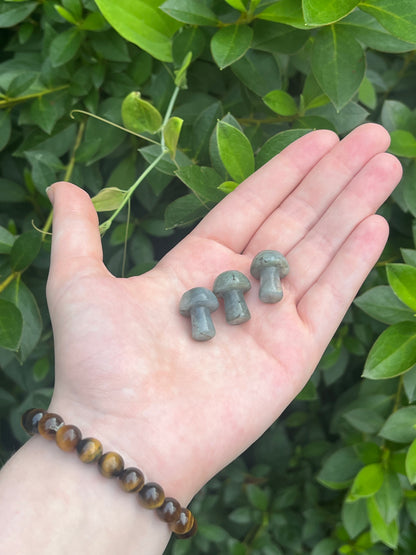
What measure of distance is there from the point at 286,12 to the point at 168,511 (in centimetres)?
102

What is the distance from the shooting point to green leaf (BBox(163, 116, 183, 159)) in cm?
119

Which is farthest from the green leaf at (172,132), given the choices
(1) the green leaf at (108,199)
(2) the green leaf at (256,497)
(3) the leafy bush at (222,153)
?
(2) the green leaf at (256,497)

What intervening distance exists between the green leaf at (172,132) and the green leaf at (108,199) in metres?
0.14

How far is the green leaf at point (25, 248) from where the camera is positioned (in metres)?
1.35

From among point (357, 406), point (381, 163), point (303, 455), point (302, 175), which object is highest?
point (381, 163)

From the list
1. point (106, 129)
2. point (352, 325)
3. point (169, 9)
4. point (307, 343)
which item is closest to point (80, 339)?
point (307, 343)

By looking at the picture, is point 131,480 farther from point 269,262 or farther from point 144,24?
point 144,24

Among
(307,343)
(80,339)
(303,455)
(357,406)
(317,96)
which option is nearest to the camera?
(80,339)

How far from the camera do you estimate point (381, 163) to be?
1387mm

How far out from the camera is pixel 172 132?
123 cm

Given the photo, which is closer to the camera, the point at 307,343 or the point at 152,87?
the point at 307,343

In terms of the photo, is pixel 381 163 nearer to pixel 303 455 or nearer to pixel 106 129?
pixel 106 129

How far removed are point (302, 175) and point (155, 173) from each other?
1.18 feet

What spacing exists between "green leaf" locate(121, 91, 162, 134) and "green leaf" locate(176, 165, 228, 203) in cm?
11
